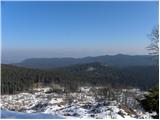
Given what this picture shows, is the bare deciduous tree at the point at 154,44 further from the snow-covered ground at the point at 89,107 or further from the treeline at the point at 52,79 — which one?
the treeline at the point at 52,79

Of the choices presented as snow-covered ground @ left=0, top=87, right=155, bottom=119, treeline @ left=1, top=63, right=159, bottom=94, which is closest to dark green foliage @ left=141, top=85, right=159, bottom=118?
snow-covered ground @ left=0, top=87, right=155, bottom=119

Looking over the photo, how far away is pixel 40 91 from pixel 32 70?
659 cm

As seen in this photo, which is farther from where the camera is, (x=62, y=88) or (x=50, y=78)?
(x=50, y=78)

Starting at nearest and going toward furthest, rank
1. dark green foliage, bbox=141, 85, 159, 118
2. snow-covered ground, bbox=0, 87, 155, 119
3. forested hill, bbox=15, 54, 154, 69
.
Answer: dark green foliage, bbox=141, 85, 159, 118 < snow-covered ground, bbox=0, 87, 155, 119 < forested hill, bbox=15, 54, 154, 69

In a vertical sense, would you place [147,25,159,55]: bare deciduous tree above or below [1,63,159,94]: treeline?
above

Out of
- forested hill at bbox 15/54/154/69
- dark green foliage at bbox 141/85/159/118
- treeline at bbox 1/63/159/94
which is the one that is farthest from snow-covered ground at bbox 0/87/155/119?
forested hill at bbox 15/54/154/69

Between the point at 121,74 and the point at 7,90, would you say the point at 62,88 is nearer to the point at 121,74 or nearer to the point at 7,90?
the point at 7,90

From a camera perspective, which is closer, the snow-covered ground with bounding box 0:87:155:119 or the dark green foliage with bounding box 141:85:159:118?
the dark green foliage with bounding box 141:85:159:118

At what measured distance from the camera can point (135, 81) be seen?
242 ft

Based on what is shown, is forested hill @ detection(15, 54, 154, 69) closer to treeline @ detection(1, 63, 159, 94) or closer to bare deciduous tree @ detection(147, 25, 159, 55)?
treeline @ detection(1, 63, 159, 94)

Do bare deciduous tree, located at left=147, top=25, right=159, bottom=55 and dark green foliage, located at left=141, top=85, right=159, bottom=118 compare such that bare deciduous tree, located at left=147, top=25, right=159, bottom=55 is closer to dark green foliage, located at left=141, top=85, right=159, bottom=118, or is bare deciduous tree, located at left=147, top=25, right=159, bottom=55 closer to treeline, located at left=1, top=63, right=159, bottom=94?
dark green foliage, located at left=141, top=85, right=159, bottom=118

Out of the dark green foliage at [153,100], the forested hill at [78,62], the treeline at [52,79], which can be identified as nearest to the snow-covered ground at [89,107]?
the dark green foliage at [153,100]

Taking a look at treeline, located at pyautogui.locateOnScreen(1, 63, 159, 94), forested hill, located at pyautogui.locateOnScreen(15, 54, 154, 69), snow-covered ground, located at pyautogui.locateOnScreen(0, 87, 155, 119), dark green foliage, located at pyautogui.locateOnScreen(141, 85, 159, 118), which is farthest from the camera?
forested hill, located at pyautogui.locateOnScreen(15, 54, 154, 69)

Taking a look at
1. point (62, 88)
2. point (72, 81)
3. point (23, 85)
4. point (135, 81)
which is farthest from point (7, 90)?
point (135, 81)
